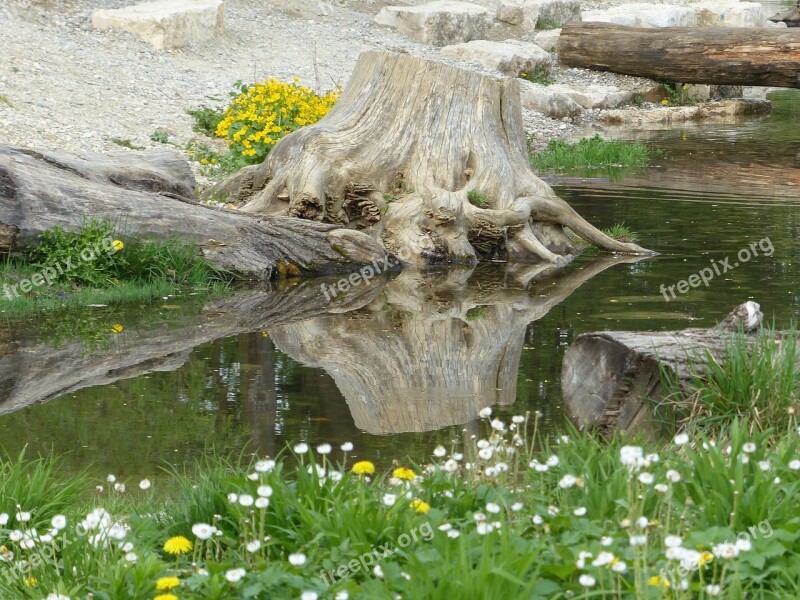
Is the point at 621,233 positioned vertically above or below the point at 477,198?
below

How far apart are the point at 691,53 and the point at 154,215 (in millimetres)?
12635

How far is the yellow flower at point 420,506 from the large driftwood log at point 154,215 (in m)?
6.21

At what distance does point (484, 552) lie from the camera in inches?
128

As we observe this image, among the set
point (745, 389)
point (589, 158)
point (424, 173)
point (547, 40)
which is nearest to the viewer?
point (745, 389)

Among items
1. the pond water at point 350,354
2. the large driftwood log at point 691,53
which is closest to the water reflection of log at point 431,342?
the pond water at point 350,354

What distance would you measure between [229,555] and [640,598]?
142 centimetres

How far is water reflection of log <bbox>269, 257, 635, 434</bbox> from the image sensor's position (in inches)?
254

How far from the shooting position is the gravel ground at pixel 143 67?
1530 centimetres

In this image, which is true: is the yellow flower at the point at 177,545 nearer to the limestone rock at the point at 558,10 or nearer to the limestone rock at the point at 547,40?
the limestone rock at the point at 547,40

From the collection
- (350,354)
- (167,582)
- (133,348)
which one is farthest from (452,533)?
(133,348)

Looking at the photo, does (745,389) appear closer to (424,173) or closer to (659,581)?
(659,581)

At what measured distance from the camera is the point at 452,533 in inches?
140

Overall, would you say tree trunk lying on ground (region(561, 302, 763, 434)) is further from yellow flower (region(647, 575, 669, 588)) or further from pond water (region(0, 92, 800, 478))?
yellow flower (region(647, 575, 669, 588))

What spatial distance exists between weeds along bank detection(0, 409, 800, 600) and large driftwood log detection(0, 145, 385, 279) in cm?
521
